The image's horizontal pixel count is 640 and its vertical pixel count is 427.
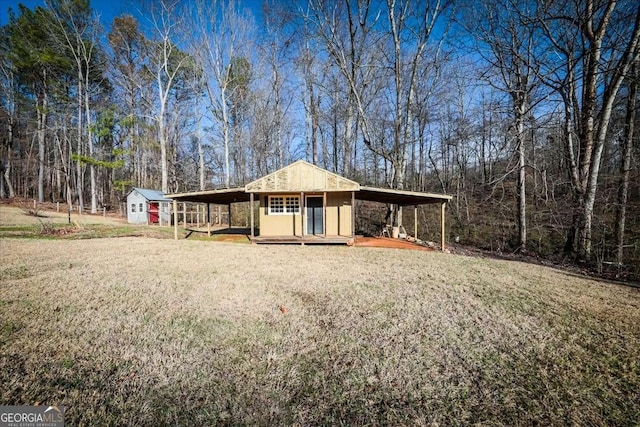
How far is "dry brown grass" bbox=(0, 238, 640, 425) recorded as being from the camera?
2.00 m

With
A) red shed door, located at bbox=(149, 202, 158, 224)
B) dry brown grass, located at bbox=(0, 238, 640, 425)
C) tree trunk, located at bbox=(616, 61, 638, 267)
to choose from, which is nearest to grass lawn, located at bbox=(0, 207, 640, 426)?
dry brown grass, located at bbox=(0, 238, 640, 425)

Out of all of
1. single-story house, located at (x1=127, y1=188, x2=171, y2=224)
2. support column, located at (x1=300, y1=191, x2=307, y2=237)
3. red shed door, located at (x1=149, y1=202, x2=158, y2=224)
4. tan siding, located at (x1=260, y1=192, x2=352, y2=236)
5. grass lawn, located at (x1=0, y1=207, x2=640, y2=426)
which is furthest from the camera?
red shed door, located at (x1=149, y1=202, x2=158, y2=224)

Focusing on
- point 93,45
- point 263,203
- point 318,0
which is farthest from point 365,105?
point 93,45

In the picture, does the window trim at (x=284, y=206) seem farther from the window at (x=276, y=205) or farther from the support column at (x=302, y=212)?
the support column at (x=302, y=212)

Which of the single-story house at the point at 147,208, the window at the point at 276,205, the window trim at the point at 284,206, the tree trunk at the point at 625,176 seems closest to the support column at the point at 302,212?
the window trim at the point at 284,206

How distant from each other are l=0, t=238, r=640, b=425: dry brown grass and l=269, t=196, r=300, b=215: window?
25.0 feet

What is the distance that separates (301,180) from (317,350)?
9.28 metres

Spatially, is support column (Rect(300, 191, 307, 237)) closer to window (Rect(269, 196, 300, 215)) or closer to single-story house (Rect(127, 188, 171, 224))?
window (Rect(269, 196, 300, 215))

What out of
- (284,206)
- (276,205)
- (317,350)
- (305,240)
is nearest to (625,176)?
(305,240)

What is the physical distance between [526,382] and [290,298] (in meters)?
3.12

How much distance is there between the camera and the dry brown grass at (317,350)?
6.56 ft

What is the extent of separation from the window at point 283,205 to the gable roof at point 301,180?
1.30 meters

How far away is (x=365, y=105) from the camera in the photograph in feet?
54.4

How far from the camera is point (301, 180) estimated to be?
11.5m
